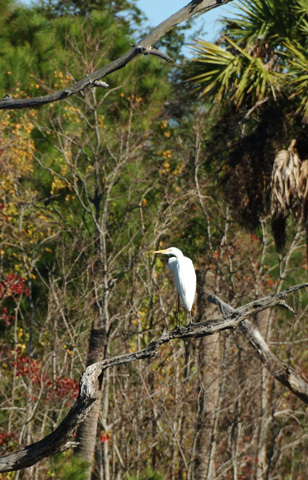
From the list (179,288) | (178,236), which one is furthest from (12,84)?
(179,288)

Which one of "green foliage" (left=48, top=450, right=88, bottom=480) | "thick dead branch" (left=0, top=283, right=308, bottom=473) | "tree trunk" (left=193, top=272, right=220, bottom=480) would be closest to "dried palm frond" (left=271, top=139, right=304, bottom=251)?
"tree trunk" (left=193, top=272, right=220, bottom=480)

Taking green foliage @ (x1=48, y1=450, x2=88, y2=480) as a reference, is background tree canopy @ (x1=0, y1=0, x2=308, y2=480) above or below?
above

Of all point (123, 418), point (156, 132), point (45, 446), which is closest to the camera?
point (45, 446)

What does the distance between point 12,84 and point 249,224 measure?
7086mm

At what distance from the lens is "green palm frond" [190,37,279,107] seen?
9391 millimetres

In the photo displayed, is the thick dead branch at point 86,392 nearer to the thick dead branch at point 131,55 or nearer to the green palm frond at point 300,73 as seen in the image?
the thick dead branch at point 131,55

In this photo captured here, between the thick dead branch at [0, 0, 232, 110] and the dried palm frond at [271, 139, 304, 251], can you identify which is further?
the dried palm frond at [271, 139, 304, 251]

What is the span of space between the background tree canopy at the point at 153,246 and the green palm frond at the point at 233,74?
27 millimetres

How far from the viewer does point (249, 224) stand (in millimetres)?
9344

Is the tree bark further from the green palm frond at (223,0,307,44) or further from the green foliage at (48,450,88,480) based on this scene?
the green palm frond at (223,0,307,44)

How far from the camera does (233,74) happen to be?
9711 mm

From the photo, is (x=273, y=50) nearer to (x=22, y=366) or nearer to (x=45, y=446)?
(x=22, y=366)

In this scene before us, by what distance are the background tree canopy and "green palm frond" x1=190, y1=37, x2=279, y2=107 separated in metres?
0.03

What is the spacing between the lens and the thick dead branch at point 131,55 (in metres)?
3.38
